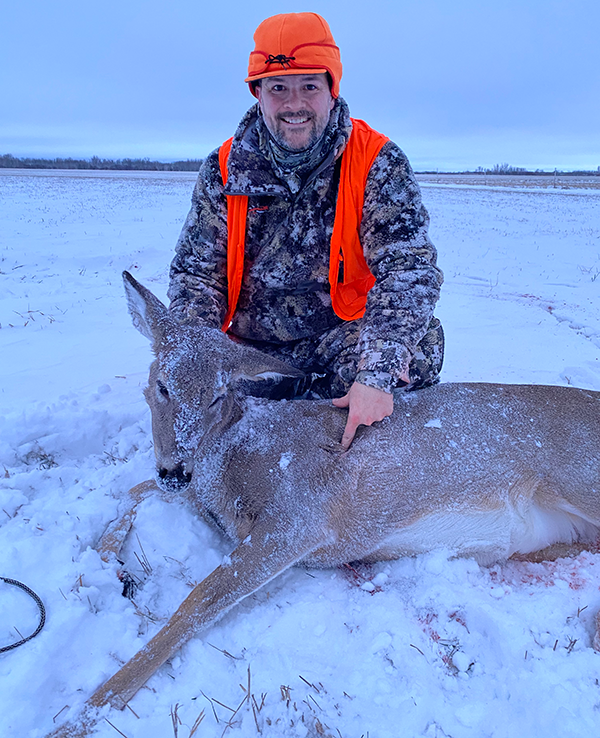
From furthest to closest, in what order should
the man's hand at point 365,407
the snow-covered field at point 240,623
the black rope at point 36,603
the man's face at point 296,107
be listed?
the man's face at point 296,107 < the man's hand at point 365,407 < the black rope at point 36,603 < the snow-covered field at point 240,623

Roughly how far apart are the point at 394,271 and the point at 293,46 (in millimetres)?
1513

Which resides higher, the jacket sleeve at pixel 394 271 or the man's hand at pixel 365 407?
the jacket sleeve at pixel 394 271

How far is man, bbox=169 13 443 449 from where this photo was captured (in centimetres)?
327

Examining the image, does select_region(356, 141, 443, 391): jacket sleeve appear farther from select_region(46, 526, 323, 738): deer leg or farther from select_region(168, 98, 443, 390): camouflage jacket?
select_region(46, 526, 323, 738): deer leg

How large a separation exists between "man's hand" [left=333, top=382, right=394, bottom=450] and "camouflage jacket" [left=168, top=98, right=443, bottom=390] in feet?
0.22

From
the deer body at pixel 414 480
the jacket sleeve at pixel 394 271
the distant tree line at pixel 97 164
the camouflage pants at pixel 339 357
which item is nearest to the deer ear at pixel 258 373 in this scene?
the deer body at pixel 414 480

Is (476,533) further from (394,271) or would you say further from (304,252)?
(304,252)

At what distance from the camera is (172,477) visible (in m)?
2.61

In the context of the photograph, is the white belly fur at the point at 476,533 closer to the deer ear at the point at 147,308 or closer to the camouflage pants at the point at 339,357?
the camouflage pants at the point at 339,357

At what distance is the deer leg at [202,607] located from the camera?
2.28 m

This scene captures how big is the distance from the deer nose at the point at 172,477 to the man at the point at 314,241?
108 cm

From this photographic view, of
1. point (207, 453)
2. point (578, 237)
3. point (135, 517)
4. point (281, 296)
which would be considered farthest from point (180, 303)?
point (578, 237)

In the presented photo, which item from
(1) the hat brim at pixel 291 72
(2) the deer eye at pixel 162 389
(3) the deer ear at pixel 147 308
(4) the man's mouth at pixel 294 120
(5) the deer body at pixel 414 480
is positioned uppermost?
(1) the hat brim at pixel 291 72

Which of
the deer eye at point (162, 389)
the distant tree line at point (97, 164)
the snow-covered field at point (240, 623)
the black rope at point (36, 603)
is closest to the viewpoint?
the snow-covered field at point (240, 623)
